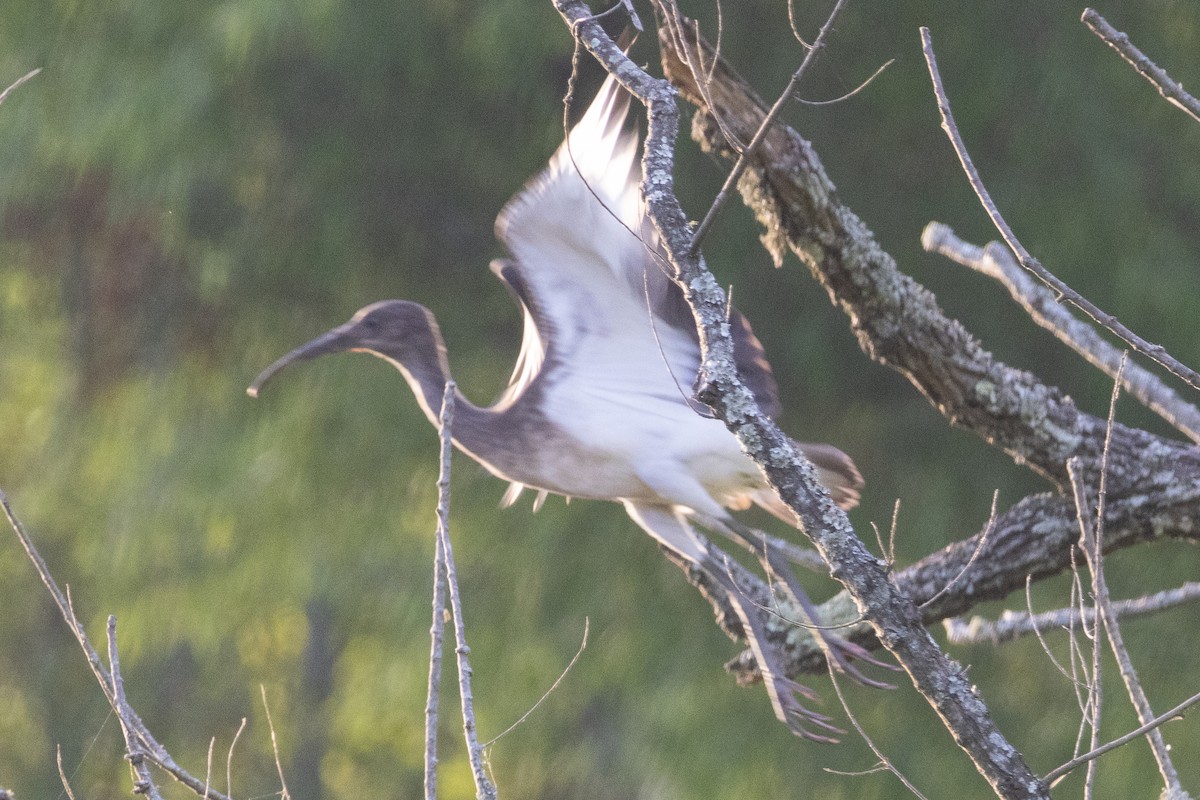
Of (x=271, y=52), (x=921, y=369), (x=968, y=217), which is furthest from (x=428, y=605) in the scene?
(x=921, y=369)

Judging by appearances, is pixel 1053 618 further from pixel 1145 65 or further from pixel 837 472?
pixel 1145 65

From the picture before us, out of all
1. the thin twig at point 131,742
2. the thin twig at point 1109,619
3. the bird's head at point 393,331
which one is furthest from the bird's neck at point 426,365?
the thin twig at point 1109,619

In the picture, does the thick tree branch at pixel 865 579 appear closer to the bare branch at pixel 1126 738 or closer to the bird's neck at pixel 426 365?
the bare branch at pixel 1126 738

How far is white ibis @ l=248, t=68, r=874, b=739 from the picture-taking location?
5.46 ft

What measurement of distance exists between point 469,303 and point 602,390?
0.88 metres

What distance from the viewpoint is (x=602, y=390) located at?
5.79ft

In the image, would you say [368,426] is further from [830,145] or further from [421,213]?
[830,145]

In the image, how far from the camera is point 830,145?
92.3 inches

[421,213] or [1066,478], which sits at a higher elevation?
[1066,478]

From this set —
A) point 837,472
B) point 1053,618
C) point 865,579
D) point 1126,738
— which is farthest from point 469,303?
point 1126,738

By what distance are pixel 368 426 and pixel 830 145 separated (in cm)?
94

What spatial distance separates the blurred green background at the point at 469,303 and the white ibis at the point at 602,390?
1.98 feet

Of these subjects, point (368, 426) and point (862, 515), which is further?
point (368, 426)

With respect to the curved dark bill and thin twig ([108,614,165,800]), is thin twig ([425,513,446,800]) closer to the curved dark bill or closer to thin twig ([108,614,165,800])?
thin twig ([108,614,165,800])
